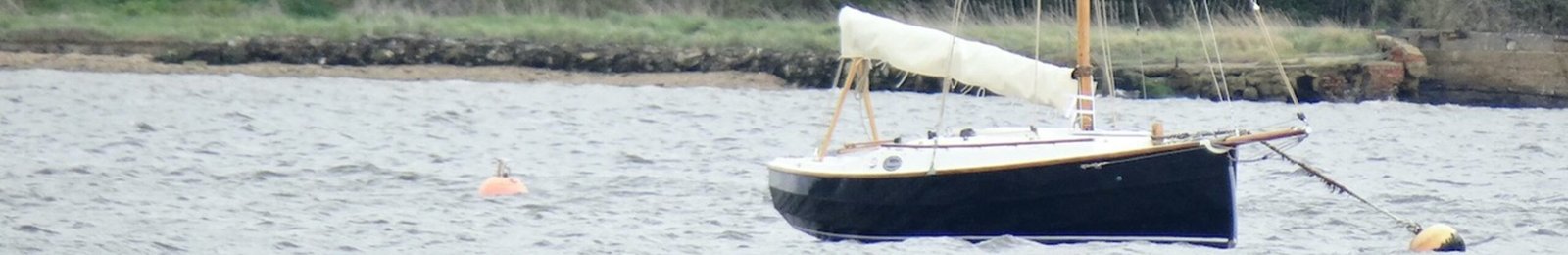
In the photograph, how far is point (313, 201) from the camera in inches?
1042

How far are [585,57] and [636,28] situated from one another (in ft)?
10.2

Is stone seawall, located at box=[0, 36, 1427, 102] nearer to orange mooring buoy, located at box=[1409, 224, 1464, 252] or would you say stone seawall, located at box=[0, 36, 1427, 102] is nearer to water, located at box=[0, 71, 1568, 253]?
water, located at box=[0, 71, 1568, 253]

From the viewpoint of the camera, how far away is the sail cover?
23219 mm

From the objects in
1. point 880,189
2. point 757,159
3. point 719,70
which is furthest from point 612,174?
point 719,70

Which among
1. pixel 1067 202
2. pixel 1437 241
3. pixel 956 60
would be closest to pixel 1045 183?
pixel 1067 202

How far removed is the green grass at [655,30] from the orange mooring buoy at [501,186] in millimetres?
26334

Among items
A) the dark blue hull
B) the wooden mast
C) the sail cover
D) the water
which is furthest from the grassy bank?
the dark blue hull

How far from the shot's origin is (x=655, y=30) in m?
60.2

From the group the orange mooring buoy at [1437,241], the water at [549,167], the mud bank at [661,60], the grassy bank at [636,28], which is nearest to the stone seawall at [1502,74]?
the mud bank at [661,60]

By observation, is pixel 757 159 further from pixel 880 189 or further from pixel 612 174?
pixel 880 189

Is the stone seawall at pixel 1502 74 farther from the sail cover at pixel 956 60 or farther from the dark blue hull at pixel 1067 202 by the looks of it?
the dark blue hull at pixel 1067 202

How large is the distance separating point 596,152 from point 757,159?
6.98 feet

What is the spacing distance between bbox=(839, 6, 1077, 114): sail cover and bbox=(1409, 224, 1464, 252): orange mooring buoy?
2.83 m

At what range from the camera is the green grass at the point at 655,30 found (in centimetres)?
5528
